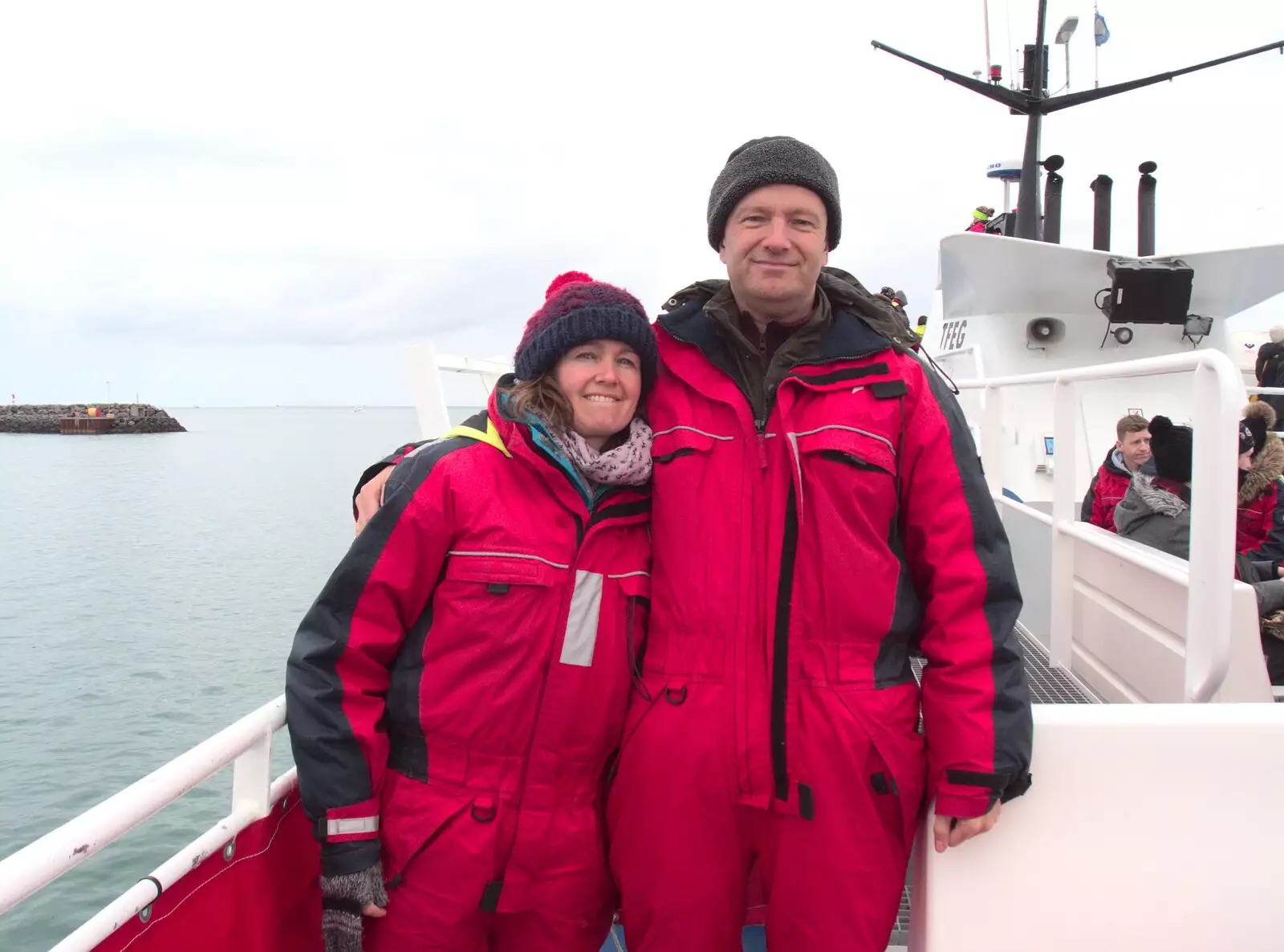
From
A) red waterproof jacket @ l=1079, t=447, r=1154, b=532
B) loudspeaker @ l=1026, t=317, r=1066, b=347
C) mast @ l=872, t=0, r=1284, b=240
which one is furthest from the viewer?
mast @ l=872, t=0, r=1284, b=240

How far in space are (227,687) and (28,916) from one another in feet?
15.6

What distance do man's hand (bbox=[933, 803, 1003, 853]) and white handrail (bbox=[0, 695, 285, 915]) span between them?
1295mm

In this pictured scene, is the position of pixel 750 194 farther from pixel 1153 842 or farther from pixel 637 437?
pixel 1153 842

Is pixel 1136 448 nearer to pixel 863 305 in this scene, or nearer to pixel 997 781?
pixel 863 305

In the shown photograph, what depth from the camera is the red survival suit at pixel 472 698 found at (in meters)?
1.63

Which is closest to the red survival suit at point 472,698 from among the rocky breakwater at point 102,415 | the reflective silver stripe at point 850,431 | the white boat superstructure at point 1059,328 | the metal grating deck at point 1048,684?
the reflective silver stripe at point 850,431

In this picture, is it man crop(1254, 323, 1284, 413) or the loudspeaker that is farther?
the loudspeaker

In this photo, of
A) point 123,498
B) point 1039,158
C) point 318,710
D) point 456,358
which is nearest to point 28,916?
point 456,358

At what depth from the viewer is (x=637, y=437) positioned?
5.98 ft

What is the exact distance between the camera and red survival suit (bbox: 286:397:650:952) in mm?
1633

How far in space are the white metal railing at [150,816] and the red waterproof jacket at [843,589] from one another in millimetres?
729

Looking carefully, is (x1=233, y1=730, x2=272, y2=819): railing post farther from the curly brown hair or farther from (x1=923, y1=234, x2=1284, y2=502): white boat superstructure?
(x1=923, y1=234, x2=1284, y2=502): white boat superstructure

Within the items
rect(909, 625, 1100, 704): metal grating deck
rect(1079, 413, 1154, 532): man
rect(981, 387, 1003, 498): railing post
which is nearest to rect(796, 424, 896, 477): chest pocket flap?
rect(909, 625, 1100, 704): metal grating deck

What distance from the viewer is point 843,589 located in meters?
1.64
